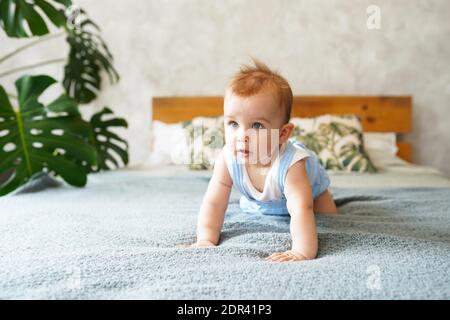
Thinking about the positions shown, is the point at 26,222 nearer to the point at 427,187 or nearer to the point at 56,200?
the point at 56,200

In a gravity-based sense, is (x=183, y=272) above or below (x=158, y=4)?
below

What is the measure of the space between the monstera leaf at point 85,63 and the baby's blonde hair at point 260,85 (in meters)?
1.70

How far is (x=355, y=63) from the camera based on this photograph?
9.29 feet

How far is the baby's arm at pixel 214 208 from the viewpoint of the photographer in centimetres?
105

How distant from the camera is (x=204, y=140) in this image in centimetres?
237

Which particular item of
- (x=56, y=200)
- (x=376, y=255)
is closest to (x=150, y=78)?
(x=56, y=200)

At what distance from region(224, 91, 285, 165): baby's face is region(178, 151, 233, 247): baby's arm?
0.40ft

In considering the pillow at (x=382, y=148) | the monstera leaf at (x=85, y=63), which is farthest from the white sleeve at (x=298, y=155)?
the monstera leaf at (x=85, y=63)

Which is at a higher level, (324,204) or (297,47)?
(297,47)

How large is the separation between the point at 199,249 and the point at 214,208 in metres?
0.20

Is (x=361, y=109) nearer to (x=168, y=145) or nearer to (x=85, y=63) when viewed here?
(x=168, y=145)

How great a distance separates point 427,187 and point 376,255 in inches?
38.3

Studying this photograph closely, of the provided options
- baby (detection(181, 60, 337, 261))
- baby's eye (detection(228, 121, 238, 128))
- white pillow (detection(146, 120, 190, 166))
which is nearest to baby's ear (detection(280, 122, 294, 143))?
baby (detection(181, 60, 337, 261))

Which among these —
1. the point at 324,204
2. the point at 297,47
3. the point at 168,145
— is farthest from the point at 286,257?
the point at 297,47
